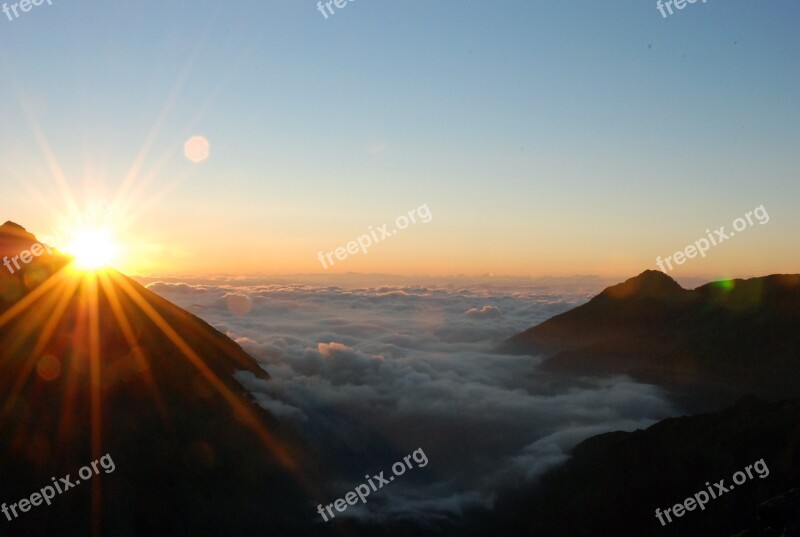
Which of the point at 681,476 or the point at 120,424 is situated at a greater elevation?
the point at 120,424

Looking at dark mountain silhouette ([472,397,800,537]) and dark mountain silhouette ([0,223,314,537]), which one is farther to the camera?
dark mountain silhouette ([0,223,314,537])

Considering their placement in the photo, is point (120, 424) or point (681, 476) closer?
point (681, 476)

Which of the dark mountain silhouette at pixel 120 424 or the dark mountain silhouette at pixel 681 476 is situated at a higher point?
the dark mountain silhouette at pixel 120 424

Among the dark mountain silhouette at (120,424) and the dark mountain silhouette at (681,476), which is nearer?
the dark mountain silhouette at (681,476)

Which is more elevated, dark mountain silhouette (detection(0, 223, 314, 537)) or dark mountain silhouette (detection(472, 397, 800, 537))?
dark mountain silhouette (detection(0, 223, 314, 537))
